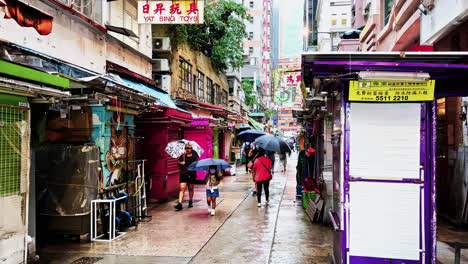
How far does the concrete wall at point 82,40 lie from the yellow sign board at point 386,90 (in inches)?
252

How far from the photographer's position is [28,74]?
5223mm

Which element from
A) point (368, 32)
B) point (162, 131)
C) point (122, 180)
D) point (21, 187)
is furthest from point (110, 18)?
point (368, 32)

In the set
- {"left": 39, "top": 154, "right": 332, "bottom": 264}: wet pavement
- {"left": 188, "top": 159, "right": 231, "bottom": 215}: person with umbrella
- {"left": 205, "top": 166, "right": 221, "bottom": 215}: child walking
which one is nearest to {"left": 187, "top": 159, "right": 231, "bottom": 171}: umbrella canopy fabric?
{"left": 188, "top": 159, "right": 231, "bottom": 215}: person with umbrella

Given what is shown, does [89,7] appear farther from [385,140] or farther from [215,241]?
[385,140]

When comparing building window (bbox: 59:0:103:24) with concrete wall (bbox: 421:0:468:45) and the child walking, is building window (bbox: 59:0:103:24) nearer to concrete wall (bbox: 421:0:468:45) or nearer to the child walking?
the child walking

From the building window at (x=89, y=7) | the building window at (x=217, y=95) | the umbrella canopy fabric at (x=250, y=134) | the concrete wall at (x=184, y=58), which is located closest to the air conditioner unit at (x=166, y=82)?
the concrete wall at (x=184, y=58)

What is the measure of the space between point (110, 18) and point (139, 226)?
21.4ft

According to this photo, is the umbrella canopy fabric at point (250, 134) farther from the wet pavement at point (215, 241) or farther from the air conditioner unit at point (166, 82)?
the wet pavement at point (215, 241)

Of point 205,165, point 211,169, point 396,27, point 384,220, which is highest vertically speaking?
point 396,27

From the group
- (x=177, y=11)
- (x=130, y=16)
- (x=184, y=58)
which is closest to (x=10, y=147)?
(x=177, y=11)

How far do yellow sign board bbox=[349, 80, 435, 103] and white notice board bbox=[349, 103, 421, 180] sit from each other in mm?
113

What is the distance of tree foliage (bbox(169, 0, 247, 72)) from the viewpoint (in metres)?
19.7

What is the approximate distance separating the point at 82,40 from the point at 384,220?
28.0 ft

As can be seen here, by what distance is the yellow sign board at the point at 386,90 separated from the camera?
4.68 meters
